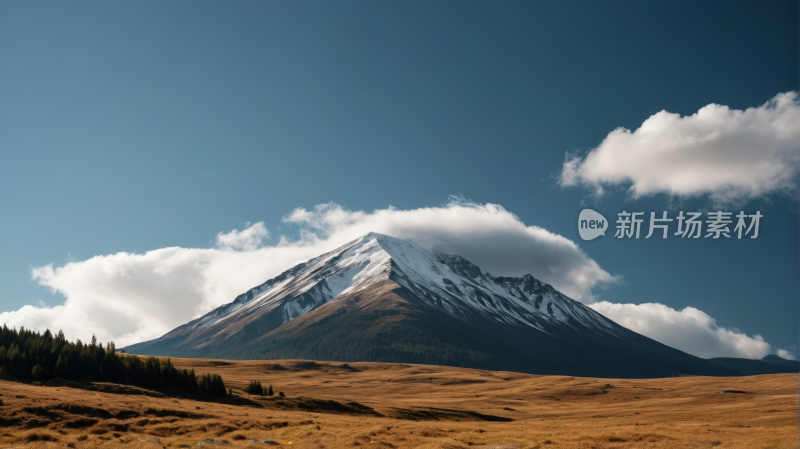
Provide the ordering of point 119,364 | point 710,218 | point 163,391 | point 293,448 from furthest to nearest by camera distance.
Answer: point 119,364, point 163,391, point 710,218, point 293,448

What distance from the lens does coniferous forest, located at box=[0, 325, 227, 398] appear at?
8819 cm

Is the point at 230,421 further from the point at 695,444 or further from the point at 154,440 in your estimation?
the point at 695,444

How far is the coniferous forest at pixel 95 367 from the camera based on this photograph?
289 ft

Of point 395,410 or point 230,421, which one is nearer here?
point 230,421

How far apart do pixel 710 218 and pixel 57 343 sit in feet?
409

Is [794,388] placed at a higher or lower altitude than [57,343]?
lower

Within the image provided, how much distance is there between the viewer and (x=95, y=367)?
94.1 m

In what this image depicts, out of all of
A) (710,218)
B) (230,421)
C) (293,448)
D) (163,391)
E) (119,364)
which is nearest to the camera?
(293,448)

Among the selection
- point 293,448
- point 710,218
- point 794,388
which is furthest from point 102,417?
point 794,388

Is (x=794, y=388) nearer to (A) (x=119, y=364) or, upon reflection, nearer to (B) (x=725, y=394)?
(B) (x=725, y=394)

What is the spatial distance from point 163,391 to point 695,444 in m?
83.7

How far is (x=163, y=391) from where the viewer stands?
8769cm

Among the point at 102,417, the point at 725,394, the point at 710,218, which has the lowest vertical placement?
the point at 725,394

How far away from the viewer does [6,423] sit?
4519cm
